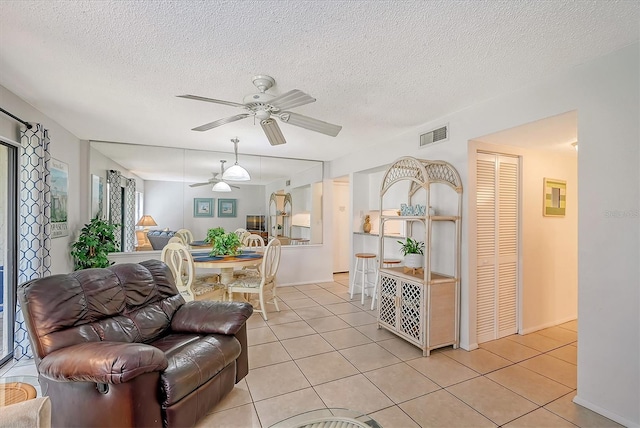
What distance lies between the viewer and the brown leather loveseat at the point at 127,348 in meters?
1.57

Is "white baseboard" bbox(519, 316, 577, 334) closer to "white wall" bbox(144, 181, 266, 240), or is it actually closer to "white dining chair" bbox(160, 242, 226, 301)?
"white dining chair" bbox(160, 242, 226, 301)

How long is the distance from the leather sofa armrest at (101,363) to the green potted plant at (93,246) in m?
2.68

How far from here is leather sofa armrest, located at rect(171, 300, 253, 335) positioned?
2.27 m

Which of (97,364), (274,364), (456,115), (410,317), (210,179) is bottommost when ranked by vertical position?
(274,364)

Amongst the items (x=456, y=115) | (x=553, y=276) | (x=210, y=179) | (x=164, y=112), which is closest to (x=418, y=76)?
(x=456, y=115)

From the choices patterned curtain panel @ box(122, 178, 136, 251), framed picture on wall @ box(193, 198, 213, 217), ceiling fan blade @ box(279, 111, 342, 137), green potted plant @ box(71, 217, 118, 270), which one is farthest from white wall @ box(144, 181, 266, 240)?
ceiling fan blade @ box(279, 111, 342, 137)

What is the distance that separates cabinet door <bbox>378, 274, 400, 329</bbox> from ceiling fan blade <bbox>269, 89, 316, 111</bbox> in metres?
2.19

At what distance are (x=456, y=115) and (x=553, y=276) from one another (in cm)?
233

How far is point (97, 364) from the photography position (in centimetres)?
154

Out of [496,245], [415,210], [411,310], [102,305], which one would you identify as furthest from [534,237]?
[102,305]

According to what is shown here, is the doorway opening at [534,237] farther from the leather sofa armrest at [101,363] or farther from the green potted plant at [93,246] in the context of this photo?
the green potted plant at [93,246]

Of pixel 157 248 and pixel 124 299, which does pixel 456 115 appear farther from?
pixel 157 248

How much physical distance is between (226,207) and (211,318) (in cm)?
336

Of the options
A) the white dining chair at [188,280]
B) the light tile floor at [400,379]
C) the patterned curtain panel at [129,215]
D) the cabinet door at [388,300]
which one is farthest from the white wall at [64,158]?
the cabinet door at [388,300]
